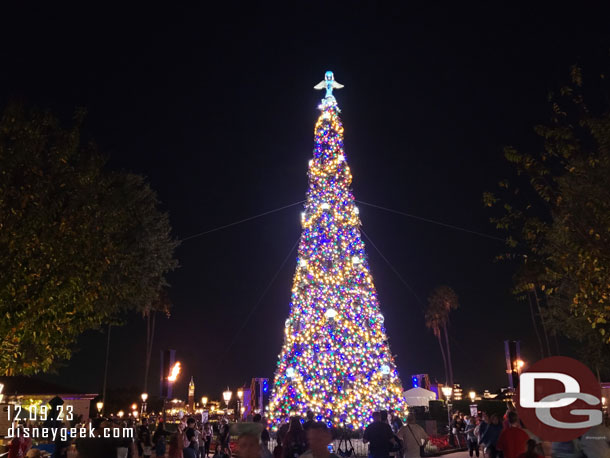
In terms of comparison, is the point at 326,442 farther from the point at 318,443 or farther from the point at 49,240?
the point at 49,240

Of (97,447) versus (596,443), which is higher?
(97,447)

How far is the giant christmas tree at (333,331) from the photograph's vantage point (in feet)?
66.0

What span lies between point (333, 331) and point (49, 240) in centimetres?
1228

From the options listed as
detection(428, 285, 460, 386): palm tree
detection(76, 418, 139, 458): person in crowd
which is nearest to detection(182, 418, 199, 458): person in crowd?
detection(76, 418, 139, 458): person in crowd

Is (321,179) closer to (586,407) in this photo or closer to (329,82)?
(329,82)

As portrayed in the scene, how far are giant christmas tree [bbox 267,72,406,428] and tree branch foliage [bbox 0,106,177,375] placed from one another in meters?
8.40

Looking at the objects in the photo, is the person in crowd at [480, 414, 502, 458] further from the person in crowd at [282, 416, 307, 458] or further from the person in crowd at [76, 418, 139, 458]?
the person in crowd at [76, 418, 139, 458]

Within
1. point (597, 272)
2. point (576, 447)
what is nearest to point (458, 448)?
point (597, 272)

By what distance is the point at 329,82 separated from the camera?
26.2 metres

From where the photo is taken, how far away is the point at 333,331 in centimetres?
2089

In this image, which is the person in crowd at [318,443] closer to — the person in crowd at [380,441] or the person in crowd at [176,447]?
the person in crowd at [380,441]

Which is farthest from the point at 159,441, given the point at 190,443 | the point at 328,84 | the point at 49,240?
the point at 328,84

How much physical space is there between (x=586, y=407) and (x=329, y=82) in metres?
23.0

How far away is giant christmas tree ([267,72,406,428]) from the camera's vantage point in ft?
66.0
